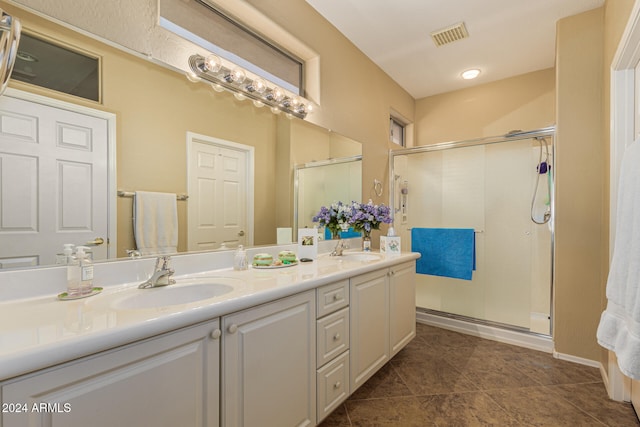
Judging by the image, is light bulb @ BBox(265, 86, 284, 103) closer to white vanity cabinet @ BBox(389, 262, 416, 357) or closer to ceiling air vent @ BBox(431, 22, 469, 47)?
white vanity cabinet @ BBox(389, 262, 416, 357)

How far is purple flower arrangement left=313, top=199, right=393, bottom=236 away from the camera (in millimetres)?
2164

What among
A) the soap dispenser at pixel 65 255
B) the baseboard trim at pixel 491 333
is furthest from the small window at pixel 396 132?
the soap dispenser at pixel 65 255

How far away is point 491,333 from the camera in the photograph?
2.67 m

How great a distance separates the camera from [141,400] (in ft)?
2.58

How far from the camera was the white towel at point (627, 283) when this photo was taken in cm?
95

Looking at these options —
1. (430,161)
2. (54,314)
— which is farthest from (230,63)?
(430,161)

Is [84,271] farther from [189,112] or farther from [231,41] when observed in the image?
[231,41]

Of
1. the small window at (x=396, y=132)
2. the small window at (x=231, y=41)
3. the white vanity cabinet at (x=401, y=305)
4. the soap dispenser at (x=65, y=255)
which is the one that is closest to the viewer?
the soap dispenser at (x=65, y=255)

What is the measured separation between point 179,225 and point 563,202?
262 cm

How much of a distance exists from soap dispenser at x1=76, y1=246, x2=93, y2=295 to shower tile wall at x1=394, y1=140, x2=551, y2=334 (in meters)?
2.83

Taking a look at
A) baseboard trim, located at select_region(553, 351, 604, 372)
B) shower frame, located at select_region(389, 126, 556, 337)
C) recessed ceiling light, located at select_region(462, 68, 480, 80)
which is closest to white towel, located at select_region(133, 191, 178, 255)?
shower frame, located at select_region(389, 126, 556, 337)

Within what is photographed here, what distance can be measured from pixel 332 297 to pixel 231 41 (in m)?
1.57

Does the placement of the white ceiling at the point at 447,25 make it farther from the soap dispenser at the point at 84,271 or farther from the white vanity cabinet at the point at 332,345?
the soap dispenser at the point at 84,271

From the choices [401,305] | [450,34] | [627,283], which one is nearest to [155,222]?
[401,305]
